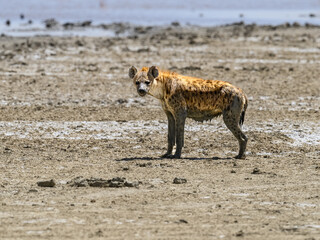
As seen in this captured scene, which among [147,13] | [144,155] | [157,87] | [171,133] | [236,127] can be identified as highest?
[157,87]

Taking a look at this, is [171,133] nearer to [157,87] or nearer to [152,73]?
[157,87]

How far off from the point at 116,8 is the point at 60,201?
3749 centimetres

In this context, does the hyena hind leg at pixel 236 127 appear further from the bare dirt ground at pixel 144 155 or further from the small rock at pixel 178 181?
the small rock at pixel 178 181

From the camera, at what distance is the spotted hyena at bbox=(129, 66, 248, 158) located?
31.4 ft

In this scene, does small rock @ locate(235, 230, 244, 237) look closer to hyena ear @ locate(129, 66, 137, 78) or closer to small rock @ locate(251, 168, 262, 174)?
small rock @ locate(251, 168, 262, 174)

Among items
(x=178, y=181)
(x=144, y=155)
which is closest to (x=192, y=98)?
(x=144, y=155)

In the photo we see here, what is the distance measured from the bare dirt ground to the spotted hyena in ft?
1.47

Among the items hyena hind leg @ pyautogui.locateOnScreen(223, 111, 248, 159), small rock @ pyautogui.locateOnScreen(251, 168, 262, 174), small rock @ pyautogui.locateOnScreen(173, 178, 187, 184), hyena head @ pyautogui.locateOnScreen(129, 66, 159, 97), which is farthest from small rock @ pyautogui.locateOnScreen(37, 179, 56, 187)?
hyena hind leg @ pyautogui.locateOnScreen(223, 111, 248, 159)

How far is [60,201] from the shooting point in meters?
7.37

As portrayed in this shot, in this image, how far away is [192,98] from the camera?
962cm

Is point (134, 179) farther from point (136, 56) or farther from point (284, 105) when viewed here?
point (136, 56)

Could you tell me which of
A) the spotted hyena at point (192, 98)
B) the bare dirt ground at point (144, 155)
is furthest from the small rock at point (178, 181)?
the spotted hyena at point (192, 98)

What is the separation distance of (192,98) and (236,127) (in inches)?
23.9

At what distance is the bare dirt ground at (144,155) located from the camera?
6676 mm
